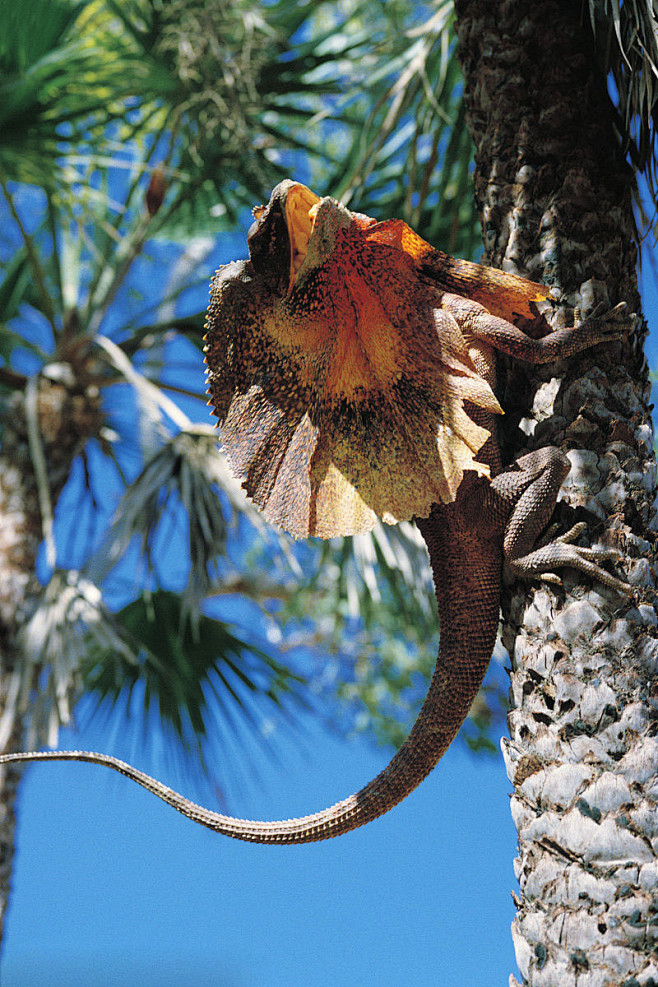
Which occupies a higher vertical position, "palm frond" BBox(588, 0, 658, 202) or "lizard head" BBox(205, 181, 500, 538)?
"palm frond" BBox(588, 0, 658, 202)

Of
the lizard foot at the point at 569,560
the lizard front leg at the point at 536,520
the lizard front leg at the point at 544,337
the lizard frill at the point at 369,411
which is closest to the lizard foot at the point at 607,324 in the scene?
the lizard front leg at the point at 544,337

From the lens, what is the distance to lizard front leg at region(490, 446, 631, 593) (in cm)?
147

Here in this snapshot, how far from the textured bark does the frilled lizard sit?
2636 mm

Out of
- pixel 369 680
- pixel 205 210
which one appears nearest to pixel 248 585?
pixel 369 680

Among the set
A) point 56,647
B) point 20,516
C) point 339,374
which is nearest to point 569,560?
point 339,374

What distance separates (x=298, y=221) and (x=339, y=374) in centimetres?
28

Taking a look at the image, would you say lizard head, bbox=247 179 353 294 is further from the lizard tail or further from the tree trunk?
the lizard tail

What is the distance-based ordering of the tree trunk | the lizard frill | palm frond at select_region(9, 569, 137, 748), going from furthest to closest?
palm frond at select_region(9, 569, 137, 748) < the lizard frill < the tree trunk

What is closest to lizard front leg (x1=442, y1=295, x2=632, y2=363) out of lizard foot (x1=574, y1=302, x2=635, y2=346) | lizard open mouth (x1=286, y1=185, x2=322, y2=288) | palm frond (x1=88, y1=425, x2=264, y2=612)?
lizard foot (x1=574, y1=302, x2=635, y2=346)

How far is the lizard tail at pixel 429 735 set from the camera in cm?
157

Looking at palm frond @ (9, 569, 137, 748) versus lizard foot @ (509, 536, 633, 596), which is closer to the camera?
lizard foot @ (509, 536, 633, 596)

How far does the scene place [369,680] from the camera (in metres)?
7.62

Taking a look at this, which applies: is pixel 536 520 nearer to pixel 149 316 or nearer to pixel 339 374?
pixel 339 374

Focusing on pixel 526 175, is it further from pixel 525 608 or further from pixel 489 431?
pixel 525 608
